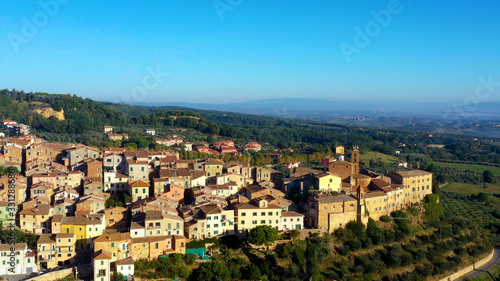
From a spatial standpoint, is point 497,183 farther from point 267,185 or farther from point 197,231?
point 197,231

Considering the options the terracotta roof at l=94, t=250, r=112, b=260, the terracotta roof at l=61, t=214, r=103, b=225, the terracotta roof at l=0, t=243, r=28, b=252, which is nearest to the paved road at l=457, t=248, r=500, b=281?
the terracotta roof at l=94, t=250, r=112, b=260

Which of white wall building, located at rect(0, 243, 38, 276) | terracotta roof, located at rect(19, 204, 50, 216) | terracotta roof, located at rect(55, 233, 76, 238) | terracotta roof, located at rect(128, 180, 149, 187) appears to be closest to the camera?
white wall building, located at rect(0, 243, 38, 276)

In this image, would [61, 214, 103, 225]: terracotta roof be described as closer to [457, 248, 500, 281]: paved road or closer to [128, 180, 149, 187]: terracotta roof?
[128, 180, 149, 187]: terracotta roof

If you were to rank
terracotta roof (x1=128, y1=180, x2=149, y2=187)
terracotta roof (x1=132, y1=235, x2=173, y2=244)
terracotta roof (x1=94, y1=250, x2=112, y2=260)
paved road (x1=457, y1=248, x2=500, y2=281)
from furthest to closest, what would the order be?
paved road (x1=457, y1=248, x2=500, y2=281), terracotta roof (x1=128, y1=180, x2=149, y2=187), terracotta roof (x1=132, y1=235, x2=173, y2=244), terracotta roof (x1=94, y1=250, x2=112, y2=260)

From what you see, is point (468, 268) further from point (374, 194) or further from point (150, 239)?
point (150, 239)

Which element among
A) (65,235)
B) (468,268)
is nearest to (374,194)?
(468,268)

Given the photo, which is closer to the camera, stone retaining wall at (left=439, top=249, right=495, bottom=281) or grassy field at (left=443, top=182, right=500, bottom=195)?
stone retaining wall at (left=439, top=249, right=495, bottom=281)
